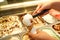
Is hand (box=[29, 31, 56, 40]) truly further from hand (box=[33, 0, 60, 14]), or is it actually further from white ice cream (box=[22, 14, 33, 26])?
hand (box=[33, 0, 60, 14])

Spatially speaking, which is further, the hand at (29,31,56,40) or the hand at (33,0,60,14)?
the hand at (33,0,60,14)

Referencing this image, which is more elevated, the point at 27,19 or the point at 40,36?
the point at 27,19

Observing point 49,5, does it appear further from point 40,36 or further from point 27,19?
point 40,36

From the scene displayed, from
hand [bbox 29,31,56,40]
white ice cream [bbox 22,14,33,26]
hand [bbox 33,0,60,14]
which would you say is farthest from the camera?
hand [bbox 33,0,60,14]

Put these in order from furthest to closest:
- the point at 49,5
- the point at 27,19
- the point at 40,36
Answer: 1. the point at 49,5
2. the point at 27,19
3. the point at 40,36

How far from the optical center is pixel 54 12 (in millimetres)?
1093

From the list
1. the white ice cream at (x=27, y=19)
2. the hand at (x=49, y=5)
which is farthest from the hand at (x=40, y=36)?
the hand at (x=49, y=5)

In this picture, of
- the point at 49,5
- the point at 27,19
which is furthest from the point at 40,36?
the point at 49,5

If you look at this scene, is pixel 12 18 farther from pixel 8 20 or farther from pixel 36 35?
pixel 36 35

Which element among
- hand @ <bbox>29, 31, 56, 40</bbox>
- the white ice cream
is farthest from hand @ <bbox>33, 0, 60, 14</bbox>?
hand @ <bbox>29, 31, 56, 40</bbox>


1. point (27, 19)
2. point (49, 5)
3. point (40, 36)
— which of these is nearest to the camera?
point (40, 36)

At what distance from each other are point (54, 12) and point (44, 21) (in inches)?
5.8

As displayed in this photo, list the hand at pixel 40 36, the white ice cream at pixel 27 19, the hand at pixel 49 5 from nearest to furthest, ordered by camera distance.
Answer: the hand at pixel 40 36 → the white ice cream at pixel 27 19 → the hand at pixel 49 5

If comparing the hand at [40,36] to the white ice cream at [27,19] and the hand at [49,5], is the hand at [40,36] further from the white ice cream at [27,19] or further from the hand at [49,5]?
the hand at [49,5]
